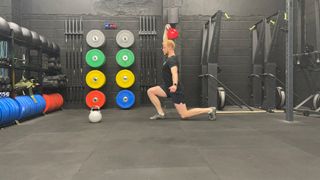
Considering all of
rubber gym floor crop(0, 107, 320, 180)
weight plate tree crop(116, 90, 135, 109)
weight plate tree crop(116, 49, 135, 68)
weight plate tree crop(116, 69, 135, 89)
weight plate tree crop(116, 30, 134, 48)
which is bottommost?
rubber gym floor crop(0, 107, 320, 180)

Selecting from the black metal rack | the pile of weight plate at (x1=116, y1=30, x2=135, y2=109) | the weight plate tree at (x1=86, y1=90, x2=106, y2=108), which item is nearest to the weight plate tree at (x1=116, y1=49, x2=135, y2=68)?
the pile of weight plate at (x1=116, y1=30, x2=135, y2=109)

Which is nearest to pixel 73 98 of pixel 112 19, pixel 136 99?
pixel 136 99

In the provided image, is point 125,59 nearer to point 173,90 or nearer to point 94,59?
point 94,59

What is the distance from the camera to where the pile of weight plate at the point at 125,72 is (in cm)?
805

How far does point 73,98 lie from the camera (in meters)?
8.51

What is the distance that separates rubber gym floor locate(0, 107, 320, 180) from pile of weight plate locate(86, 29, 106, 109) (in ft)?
9.58

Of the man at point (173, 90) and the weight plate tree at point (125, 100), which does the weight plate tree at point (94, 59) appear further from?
the man at point (173, 90)

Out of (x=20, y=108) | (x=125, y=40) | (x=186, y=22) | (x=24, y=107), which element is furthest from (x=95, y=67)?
(x=20, y=108)

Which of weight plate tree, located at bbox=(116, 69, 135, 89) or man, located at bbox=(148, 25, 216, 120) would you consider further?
weight plate tree, located at bbox=(116, 69, 135, 89)

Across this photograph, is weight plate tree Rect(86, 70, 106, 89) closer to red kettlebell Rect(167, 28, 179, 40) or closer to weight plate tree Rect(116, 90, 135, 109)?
weight plate tree Rect(116, 90, 135, 109)

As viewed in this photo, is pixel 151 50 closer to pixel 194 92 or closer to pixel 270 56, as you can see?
pixel 194 92

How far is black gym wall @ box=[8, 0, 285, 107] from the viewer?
8.49 meters

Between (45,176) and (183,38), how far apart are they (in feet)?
22.0

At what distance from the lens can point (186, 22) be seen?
8.73m
